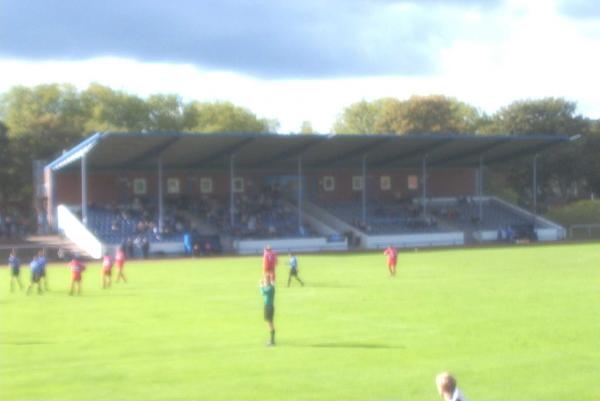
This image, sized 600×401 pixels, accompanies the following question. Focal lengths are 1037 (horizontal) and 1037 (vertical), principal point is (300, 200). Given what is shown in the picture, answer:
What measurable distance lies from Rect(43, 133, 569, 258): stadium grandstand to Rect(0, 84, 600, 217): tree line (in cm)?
970

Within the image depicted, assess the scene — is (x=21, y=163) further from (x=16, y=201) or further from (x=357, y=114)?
(x=357, y=114)

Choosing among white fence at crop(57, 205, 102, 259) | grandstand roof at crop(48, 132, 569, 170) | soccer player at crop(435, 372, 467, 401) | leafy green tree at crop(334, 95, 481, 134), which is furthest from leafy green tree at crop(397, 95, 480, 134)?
soccer player at crop(435, 372, 467, 401)

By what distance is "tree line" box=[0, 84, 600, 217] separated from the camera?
88.4 metres

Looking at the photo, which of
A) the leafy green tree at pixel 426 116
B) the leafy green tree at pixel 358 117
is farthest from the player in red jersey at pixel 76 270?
the leafy green tree at pixel 358 117

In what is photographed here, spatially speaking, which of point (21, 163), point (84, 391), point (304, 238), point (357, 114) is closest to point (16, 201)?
point (21, 163)

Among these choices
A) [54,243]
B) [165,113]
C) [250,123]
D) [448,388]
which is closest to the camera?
[448,388]

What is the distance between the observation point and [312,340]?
74.3 ft

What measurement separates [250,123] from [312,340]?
314 feet

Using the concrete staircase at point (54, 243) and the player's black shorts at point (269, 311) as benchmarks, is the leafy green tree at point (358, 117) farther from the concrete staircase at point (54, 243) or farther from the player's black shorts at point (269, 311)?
the player's black shorts at point (269, 311)

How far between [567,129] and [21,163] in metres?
49.4

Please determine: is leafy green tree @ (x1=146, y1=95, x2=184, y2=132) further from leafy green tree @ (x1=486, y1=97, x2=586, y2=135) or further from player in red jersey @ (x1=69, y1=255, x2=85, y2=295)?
player in red jersey @ (x1=69, y1=255, x2=85, y2=295)

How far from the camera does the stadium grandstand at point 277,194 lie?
64.8 m

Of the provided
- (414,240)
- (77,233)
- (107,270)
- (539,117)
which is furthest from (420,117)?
(107,270)

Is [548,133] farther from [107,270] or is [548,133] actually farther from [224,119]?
[107,270]
